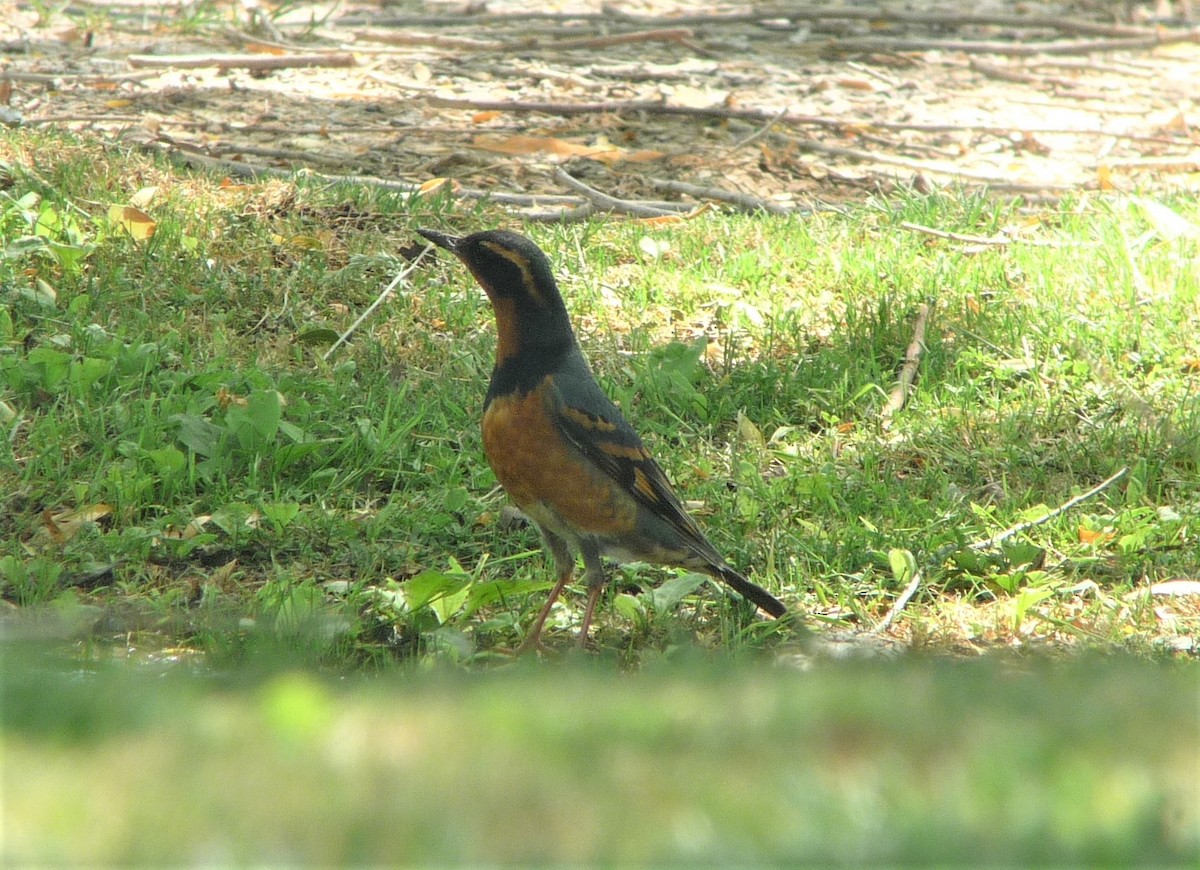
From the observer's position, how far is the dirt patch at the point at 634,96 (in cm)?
1007

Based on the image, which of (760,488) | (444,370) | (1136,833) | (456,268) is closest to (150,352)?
(444,370)

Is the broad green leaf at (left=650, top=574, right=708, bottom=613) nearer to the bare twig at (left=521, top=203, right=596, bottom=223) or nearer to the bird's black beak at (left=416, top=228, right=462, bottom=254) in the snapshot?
the bird's black beak at (left=416, top=228, right=462, bottom=254)

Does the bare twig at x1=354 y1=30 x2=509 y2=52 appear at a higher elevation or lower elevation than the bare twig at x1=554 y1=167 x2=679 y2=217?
higher

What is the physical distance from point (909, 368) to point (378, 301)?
9.82ft

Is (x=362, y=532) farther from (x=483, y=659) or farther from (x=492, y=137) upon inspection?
(x=492, y=137)

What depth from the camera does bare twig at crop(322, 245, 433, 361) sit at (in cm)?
740

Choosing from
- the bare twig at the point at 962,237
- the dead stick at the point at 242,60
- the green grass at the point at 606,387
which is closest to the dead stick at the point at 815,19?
the dead stick at the point at 242,60

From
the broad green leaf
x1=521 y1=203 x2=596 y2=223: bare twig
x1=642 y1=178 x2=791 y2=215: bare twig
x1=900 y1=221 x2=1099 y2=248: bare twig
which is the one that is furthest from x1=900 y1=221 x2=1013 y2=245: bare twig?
the broad green leaf

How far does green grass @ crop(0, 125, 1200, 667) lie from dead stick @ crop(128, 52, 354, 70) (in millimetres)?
3007

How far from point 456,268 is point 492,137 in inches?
110

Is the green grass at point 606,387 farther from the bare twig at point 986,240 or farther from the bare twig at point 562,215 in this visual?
the bare twig at point 562,215

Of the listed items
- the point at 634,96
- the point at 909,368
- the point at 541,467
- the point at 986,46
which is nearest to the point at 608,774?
the point at 541,467

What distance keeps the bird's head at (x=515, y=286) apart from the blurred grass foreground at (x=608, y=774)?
2279 millimetres

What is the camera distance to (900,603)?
5633mm
